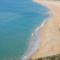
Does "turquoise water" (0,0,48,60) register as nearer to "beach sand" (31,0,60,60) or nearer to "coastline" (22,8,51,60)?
"coastline" (22,8,51,60)

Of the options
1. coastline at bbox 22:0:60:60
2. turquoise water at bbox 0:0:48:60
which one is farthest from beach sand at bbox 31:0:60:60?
turquoise water at bbox 0:0:48:60

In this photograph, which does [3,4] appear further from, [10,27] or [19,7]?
[10,27]

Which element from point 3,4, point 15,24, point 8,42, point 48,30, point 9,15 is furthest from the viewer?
point 3,4

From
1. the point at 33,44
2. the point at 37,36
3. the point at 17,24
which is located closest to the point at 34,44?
the point at 33,44

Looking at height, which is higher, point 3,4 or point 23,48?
point 3,4

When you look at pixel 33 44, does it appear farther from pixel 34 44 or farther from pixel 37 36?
pixel 37 36

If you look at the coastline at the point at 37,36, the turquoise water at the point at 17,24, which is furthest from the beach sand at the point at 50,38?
the turquoise water at the point at 17,24

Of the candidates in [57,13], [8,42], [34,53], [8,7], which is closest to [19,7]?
[8,7]
